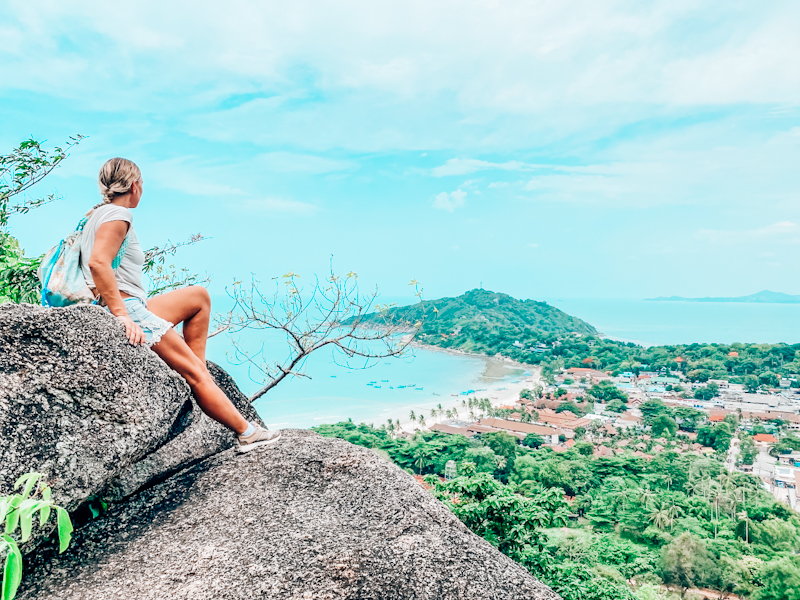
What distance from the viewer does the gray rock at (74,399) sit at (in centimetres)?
263

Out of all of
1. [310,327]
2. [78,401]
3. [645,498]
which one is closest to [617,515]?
Result: [645,498]

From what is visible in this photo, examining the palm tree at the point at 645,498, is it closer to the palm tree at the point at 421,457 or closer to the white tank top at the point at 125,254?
the palm tree at the point at 421,457

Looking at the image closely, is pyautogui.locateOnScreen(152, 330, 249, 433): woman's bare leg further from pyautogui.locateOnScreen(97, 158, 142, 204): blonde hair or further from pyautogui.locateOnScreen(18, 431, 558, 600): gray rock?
pyautogui.locateOnScreen(97, 158, 142, 204): blonde hair

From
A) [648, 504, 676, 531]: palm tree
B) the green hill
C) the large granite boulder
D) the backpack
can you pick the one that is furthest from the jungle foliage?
the green hill

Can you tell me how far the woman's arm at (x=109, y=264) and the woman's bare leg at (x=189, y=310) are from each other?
0.35 metres

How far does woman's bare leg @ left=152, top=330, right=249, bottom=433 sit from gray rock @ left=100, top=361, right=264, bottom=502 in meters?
0.40

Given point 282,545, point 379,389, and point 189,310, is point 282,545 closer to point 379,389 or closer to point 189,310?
point 189,310


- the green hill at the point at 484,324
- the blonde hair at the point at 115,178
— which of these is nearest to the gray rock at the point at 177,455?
the blonde hair at the point at 115,178

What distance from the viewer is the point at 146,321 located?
3.27 m

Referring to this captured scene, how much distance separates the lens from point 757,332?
161m

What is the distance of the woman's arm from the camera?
2951mm

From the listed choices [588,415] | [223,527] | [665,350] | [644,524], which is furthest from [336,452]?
[665,350]

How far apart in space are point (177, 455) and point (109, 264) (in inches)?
57.3

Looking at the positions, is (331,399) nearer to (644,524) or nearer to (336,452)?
(644,524)
